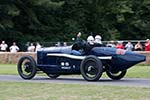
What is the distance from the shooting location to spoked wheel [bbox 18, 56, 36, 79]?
18391mm

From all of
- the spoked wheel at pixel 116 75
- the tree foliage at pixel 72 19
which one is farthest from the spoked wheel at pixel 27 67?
the tree foliage at pixel 72 19

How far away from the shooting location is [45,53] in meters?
18.5

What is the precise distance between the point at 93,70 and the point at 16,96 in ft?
16.5

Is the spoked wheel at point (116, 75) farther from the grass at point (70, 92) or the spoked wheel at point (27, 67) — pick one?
the grass at point (70, 92)

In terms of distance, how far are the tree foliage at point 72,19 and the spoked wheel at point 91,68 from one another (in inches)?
1384

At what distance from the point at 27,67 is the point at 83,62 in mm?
2523

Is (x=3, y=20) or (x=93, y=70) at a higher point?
(x=3, y=20)

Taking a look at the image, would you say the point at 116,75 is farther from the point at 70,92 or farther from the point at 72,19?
the point at 72,19

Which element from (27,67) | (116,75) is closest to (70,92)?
(116,75)

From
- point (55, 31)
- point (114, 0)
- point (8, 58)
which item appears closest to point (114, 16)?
point (114, 0)

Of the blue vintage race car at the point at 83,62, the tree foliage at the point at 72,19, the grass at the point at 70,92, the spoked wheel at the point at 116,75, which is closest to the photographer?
the grass at the point at 70,92

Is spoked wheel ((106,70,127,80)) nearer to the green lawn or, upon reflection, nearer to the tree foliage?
the green lawn

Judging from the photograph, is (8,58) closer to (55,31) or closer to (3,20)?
(3,20)

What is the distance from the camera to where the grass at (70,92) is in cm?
1177
